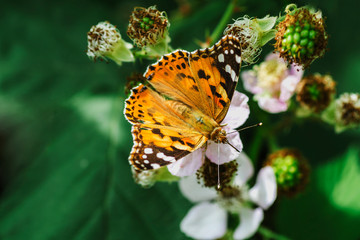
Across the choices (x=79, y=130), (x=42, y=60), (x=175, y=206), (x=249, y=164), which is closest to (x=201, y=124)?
(x=249, y=164)

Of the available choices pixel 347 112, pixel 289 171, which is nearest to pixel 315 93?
pixel 347 112

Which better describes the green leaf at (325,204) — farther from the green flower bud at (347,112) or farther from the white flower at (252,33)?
the white flower at (252,33)

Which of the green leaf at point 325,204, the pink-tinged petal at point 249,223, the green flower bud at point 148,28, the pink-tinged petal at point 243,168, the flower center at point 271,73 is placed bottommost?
A: the green leaf at point 325,204

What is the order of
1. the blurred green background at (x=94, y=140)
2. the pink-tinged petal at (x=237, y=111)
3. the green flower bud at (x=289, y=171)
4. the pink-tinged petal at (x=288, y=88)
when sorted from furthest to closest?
the blurred green background at (x=94, y=140) < the green flower bud at (x=289, y=171) < the pink-tinged petal at (x=288, y=88) < the pink-tinged petal at (x=237, y=111)

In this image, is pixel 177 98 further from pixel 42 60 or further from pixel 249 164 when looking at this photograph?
pixel 42 60

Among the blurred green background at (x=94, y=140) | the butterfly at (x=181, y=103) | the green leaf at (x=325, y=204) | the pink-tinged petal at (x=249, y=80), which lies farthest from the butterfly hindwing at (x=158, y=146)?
the green leaf at (x=325, y=204)

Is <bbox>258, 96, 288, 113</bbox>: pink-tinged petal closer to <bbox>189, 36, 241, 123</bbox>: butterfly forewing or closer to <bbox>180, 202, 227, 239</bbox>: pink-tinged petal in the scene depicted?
<bbox>189, 36, 241, 123</bbox>: butterfly forewing
